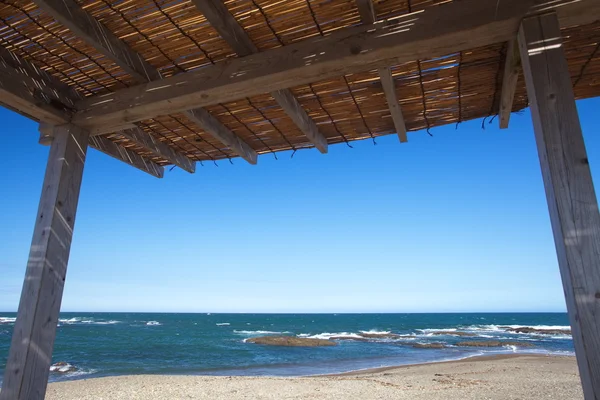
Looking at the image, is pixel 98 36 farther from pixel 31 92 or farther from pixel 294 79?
pixel 294 79

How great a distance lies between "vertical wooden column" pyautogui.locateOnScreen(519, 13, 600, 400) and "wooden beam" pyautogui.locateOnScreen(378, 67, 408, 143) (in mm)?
557

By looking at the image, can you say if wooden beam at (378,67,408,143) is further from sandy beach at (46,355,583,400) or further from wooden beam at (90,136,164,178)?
sandy beach at (46,355,583,400)

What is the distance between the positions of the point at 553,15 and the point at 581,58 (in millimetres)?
616

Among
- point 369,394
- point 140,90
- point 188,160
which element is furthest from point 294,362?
point 140,90

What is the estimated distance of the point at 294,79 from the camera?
5.77 feet

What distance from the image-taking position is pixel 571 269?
1132mm

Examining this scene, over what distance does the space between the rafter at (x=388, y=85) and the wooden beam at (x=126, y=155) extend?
75.4 inches

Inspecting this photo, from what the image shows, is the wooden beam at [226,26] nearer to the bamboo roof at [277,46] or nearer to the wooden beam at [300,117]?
the bamboo roof at [277,46]

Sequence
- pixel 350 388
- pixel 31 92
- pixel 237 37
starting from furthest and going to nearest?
pixel 350 388
pixel 31 92
pixel 237 37

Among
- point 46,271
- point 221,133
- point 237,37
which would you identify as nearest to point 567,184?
point 237,37

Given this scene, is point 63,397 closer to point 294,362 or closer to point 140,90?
point 140,90

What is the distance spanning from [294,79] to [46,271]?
158cm

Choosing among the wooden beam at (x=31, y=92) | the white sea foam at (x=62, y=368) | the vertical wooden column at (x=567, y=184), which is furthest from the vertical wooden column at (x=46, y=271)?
the white sea foam at (x=62, y=368)

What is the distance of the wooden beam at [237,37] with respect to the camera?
5.10 ft
